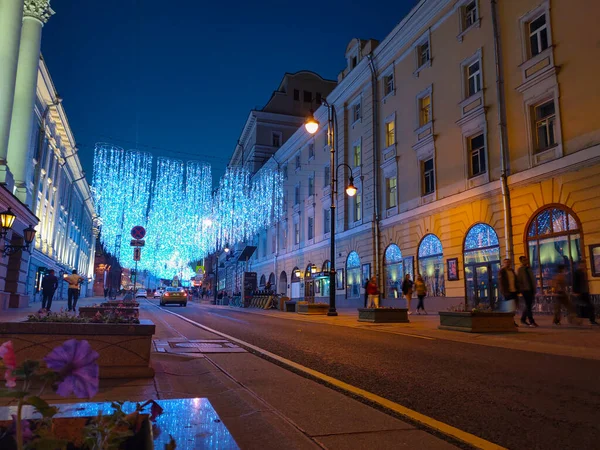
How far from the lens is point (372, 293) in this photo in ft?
76.9

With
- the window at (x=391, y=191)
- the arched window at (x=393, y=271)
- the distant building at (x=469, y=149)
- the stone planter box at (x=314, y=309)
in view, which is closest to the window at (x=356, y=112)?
the distant building at (x=469, y=149)

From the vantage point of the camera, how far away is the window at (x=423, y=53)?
25.6 meters

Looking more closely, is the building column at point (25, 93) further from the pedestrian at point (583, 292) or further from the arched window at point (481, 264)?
the pedestrian at point (583, 292)

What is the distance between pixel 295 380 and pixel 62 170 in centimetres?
4009

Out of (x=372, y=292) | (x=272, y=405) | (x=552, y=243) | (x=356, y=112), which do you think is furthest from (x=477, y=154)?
(x=272, y=405)

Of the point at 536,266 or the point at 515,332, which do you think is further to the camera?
the point at 536,266

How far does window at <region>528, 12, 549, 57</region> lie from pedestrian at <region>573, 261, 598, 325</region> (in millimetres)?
9479

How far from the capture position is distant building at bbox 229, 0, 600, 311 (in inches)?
656

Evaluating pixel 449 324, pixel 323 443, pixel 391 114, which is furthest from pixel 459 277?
pixel 323 443

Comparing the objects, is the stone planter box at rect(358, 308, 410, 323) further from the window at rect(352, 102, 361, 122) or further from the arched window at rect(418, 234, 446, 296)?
the window at rect(352, 102, 361, 122)

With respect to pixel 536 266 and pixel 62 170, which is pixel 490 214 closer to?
pixel 536 266

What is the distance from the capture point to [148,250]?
6112cm

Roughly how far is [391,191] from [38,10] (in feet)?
67.6

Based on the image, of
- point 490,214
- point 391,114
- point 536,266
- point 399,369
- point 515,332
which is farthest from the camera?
point 391,114
